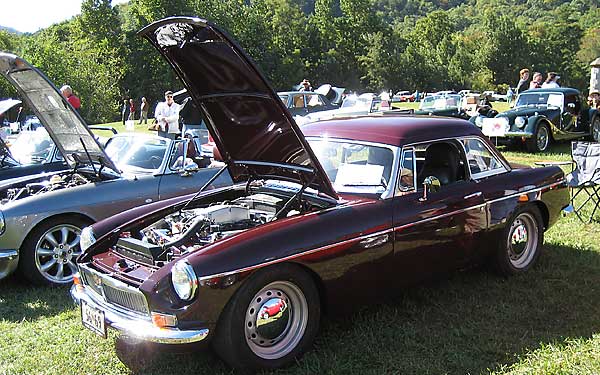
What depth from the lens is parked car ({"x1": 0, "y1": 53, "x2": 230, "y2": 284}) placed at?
17.2 feet

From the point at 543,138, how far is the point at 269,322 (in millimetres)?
10686

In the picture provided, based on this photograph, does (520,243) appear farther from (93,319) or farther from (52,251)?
(52,251)

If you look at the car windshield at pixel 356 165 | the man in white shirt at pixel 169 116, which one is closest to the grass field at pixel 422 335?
the car windshield at pixel 356 165

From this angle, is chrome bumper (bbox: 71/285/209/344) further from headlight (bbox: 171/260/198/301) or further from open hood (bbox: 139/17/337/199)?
open hood (bbox: 139/17/337/199)

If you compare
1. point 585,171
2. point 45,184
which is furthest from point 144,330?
point 585,171

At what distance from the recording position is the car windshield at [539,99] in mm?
13090

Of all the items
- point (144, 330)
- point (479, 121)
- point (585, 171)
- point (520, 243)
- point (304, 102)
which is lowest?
point (520, 243)

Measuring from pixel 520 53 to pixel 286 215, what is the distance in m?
76.5

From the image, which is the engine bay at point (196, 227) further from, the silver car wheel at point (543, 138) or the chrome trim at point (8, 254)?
the silver car wheel at point (543, 138)

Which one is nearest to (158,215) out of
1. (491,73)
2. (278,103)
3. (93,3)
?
(278,103)

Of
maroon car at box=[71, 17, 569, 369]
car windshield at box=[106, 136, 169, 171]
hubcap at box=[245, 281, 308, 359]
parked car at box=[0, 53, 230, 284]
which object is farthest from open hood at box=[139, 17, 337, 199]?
car windshield at box=[106, 136, 169, 171]

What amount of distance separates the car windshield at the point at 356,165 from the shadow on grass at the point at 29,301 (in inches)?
100

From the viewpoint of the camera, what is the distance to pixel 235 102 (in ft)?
13.8

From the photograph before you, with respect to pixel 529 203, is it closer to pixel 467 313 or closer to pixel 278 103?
pixel 467 313
